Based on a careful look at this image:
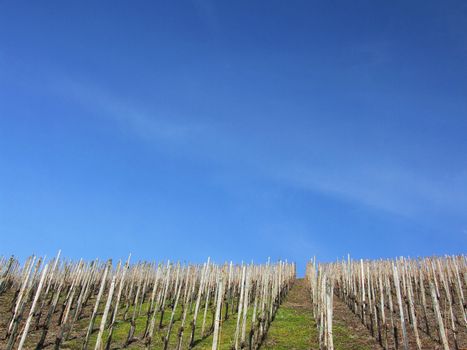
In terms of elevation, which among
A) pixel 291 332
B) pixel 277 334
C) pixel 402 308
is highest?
pixel 402 308

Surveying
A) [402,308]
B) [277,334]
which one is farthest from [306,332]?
[402,308]

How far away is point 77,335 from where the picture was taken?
14.2 metres

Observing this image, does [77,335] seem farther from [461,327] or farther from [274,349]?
[461,327]

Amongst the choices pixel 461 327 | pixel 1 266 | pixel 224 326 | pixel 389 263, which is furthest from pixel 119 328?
pixel 389 263

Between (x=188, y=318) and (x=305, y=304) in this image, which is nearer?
(x=188, y=318)

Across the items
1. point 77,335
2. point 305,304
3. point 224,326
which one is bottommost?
point 77,335

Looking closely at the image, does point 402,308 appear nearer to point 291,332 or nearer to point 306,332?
point 306,332

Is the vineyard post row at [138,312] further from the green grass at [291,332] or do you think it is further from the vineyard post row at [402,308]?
the vineyard post row at [402,308]

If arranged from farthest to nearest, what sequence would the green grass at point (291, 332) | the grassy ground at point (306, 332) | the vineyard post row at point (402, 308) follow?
the green grass at point (291, 332) < the grassy ground at point (306, 332) < the vineyard post row at point (402, 308)

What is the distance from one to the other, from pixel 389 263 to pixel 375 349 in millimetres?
17853

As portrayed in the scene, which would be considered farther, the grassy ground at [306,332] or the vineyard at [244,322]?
the grassy ground at [306,332]

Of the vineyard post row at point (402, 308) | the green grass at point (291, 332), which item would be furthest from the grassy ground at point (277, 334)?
the vineyard post row at point (402, 308)

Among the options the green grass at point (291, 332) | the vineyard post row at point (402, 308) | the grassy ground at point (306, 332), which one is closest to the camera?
the vineyard post row at point (402, 308)

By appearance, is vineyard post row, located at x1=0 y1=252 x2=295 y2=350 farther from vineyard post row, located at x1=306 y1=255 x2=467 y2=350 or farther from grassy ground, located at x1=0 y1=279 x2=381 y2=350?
vineyard post row, located at x1=306 y1=255 x2=467 y2=350
